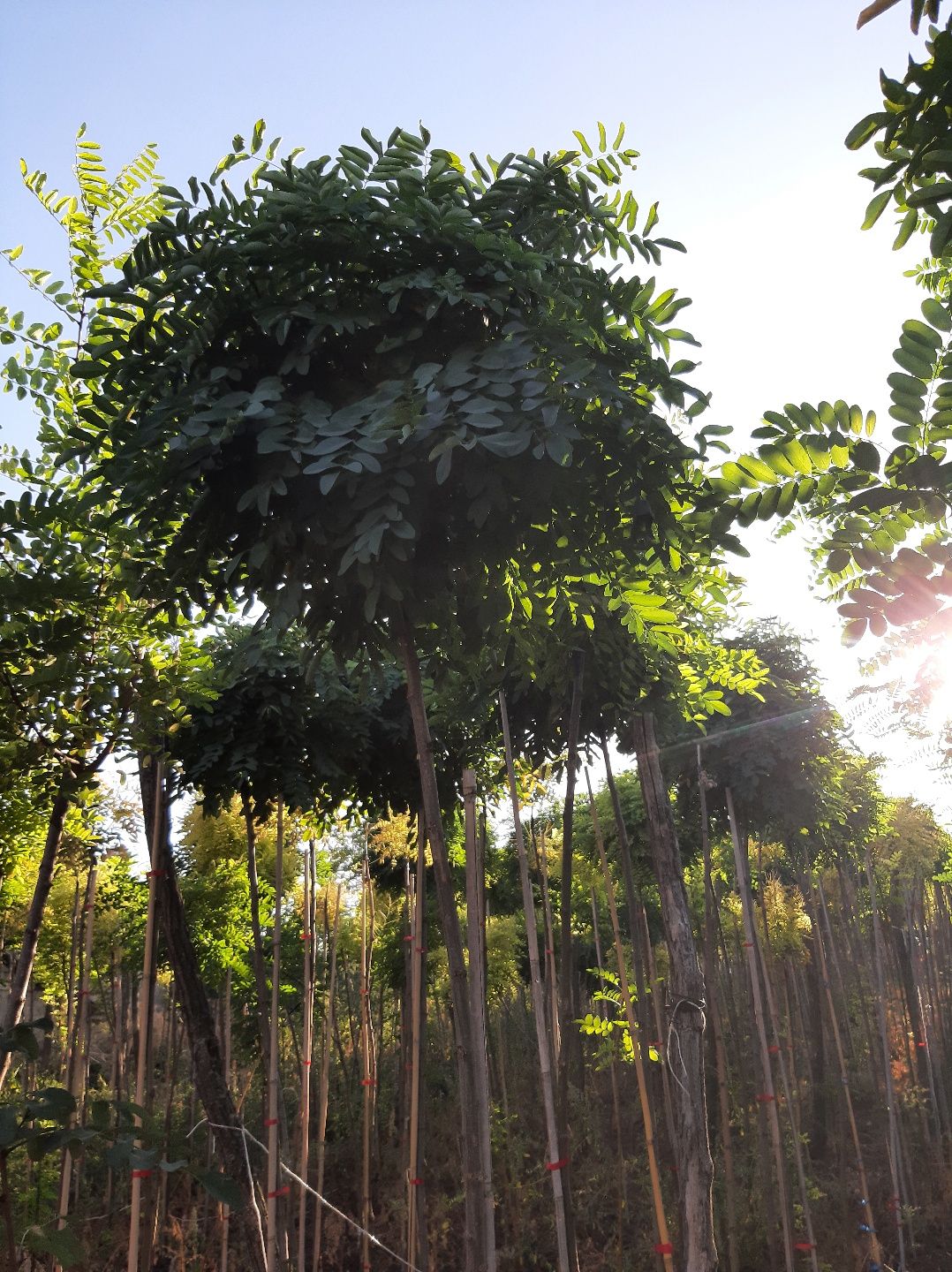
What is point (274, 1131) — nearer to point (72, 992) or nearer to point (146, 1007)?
point (146, 1007)

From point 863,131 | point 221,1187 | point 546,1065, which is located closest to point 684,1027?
point 546,1065

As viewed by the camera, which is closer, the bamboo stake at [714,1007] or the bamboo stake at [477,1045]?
the bamboo stake at [477,1045]

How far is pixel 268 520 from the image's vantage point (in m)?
2.11

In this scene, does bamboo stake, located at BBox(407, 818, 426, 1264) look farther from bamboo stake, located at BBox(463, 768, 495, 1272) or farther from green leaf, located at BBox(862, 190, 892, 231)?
green leaf, located at BBox(862, 190, 892, 231)

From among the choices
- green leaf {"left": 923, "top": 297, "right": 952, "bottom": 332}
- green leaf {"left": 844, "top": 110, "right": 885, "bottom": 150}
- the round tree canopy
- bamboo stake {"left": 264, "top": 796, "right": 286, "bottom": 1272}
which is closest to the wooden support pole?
bamboo stake {"left": 264, "top": 796, "right": 286, "bottom": 1272}

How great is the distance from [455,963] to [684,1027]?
2140 mm

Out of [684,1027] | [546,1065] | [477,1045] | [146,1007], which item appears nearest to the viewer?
[477,1045]

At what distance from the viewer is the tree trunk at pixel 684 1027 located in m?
3.75

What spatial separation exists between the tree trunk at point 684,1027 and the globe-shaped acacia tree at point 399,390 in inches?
80.2

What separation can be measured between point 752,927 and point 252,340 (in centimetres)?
444

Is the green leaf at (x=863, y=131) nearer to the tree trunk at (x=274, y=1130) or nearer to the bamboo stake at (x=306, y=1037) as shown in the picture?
the tree trunk at (x=274, y=1130)

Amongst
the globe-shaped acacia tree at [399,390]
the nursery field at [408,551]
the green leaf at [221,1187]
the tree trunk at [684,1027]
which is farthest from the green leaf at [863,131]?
the tree trunk at [684,1027]

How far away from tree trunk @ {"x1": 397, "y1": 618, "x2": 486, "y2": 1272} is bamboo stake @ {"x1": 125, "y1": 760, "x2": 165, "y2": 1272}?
0.84 m

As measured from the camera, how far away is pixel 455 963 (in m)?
2.24
